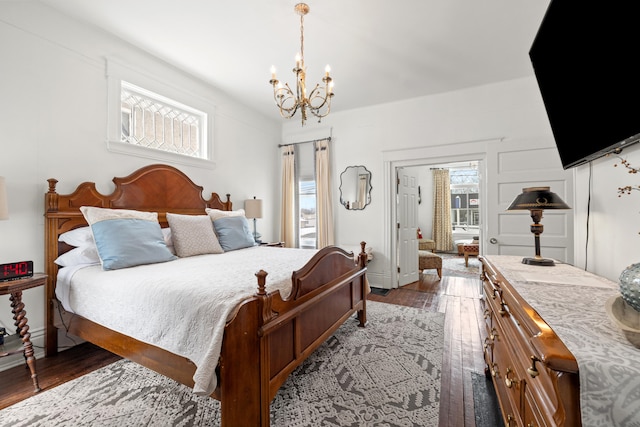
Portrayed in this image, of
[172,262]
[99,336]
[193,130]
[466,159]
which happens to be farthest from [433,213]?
[99,336]

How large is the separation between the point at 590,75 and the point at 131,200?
3.60 meters

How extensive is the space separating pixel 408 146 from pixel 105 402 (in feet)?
14.1

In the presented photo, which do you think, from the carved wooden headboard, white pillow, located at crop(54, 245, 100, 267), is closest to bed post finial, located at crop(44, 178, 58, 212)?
the carved wooden headboard

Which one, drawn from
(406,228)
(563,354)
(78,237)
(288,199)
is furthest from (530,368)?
(288,199)

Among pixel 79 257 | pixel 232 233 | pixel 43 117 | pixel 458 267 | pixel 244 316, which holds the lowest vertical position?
pixel 458 267

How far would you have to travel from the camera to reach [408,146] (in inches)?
162

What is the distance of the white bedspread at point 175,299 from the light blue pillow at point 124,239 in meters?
0.10

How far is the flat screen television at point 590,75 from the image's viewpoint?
90cm

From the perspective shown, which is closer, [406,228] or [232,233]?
[232,233]

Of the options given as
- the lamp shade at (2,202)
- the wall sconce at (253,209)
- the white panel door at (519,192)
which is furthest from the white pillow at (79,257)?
the white panel door at (519,192)

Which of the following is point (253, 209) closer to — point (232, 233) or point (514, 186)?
point (232, 233)

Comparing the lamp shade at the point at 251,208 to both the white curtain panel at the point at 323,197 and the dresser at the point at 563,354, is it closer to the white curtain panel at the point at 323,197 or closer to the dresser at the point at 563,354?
the white curtain panel at the point at 323,197

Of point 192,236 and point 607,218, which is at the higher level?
point 607,218

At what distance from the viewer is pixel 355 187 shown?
4.52 meters
